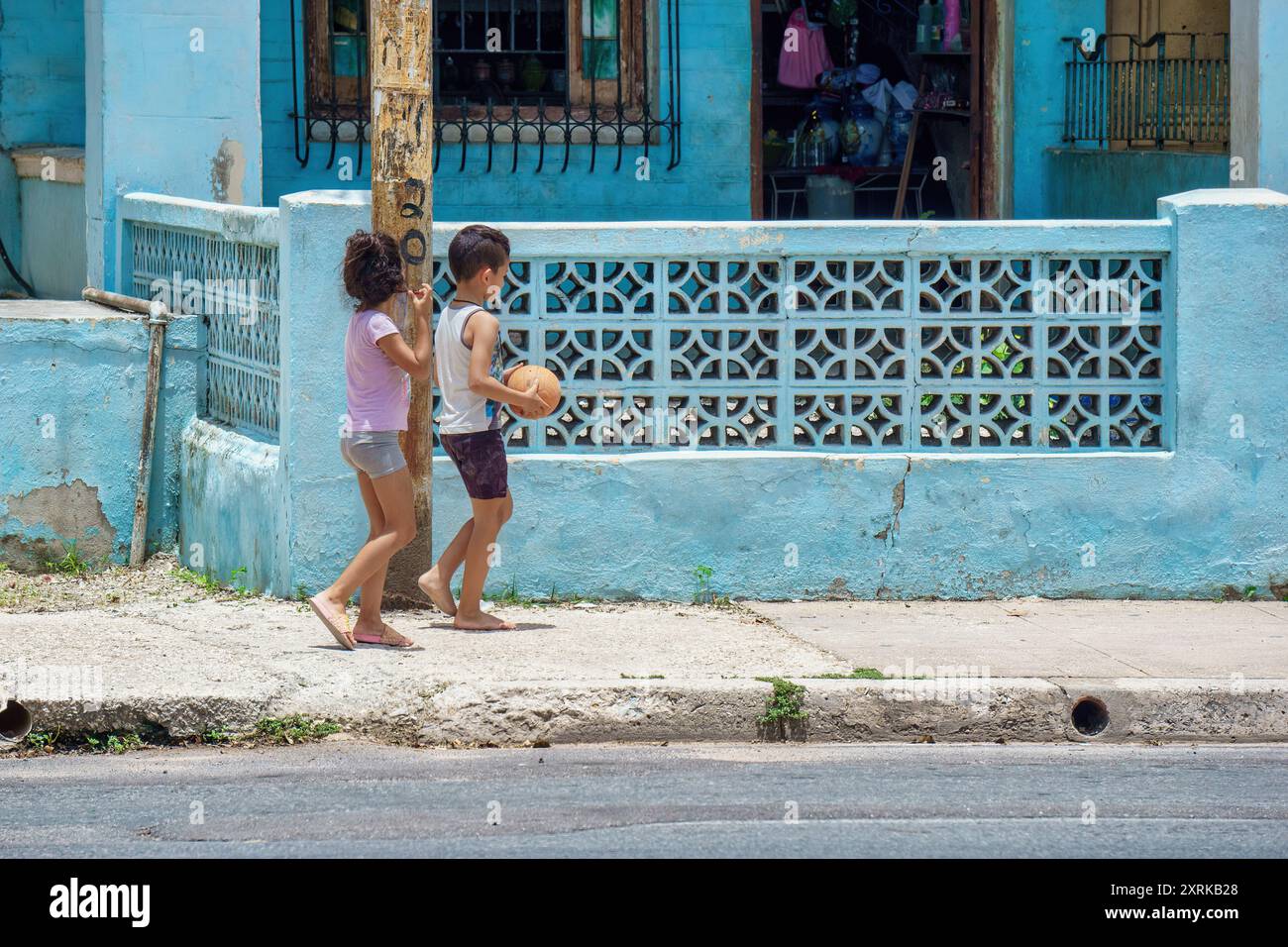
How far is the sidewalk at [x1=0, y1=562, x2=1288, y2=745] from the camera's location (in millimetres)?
6812

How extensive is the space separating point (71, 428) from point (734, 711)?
4.12 m

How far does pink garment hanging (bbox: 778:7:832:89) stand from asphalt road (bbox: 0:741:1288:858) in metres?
7.44

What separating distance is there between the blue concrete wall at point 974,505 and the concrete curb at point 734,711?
5.01ft

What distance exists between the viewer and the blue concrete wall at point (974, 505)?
330 inches

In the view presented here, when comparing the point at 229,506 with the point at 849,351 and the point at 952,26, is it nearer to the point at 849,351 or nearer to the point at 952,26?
the point at 849,351

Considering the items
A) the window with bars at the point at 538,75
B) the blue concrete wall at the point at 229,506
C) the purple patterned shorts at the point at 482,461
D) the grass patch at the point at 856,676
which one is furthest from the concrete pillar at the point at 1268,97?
the blue concrete wall at the point at 229,506

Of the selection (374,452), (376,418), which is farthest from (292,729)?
(376,418)

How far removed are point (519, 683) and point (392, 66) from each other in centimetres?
261

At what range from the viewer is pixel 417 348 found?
24.3ft

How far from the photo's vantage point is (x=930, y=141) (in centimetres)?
1408

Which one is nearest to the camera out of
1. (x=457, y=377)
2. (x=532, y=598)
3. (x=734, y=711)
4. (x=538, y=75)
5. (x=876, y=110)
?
(x=734, y=711)

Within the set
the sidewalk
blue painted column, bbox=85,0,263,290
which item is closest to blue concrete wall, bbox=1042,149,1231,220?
the sidewalk

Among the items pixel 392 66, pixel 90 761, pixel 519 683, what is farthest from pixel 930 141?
pixel 90 761

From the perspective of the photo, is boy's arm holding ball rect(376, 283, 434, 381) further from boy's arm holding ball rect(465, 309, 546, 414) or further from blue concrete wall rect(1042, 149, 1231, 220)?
blue concrete wall rect(1042, 149, 1231, 220)
